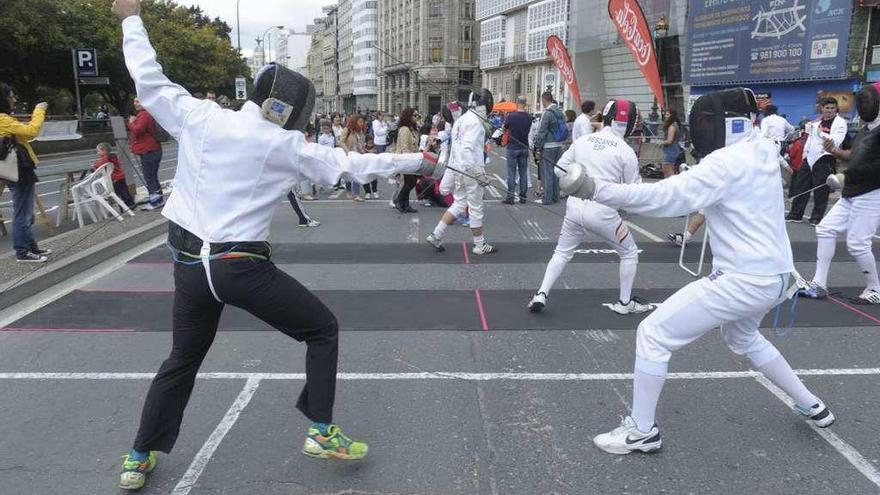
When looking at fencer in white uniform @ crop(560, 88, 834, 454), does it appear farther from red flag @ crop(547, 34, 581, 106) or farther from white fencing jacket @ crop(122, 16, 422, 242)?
red flag @ crop(547, 34, 581, 106)

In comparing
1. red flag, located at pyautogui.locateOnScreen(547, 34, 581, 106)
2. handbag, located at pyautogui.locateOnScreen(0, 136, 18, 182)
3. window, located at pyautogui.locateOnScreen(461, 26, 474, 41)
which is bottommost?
handbag, located at pyautogui.locateOnScreen(0, 136, 18, 182)

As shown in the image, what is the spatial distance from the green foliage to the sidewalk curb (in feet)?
76.7

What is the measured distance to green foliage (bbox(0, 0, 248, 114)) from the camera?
28.1m

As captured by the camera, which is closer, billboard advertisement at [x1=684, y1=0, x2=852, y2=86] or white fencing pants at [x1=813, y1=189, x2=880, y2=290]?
white fencing pants at [x1=813, y1=189, x2=880, y2=290]

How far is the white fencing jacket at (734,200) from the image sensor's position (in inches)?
124

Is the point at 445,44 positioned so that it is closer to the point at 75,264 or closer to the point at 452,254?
the point at 452,254

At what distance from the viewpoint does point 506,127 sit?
524 inches

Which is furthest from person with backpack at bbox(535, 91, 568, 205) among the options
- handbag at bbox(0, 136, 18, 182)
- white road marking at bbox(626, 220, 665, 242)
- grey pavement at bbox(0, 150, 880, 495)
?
handbag at bbox(0, 136, 18, 182)

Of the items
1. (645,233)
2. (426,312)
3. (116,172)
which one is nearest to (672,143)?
(645,233)

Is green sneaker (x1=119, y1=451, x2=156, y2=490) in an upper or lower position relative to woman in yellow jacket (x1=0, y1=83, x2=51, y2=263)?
lower

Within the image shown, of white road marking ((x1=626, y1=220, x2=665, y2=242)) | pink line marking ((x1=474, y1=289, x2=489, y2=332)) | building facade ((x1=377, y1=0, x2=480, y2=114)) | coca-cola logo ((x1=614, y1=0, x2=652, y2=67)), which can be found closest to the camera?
pink line marking ((x1=474, y1=289, x2=489, y2=332))

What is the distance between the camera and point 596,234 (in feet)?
18.9

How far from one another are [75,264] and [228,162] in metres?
5.62

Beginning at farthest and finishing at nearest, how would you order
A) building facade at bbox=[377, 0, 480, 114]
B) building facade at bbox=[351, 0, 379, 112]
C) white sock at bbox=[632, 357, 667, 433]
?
building facade at bbox=[351, 0, 379, 112] → building facade at bbox=[377, 0, 480, 114] → white sock at bbox=[632, 357, 667, 433]
